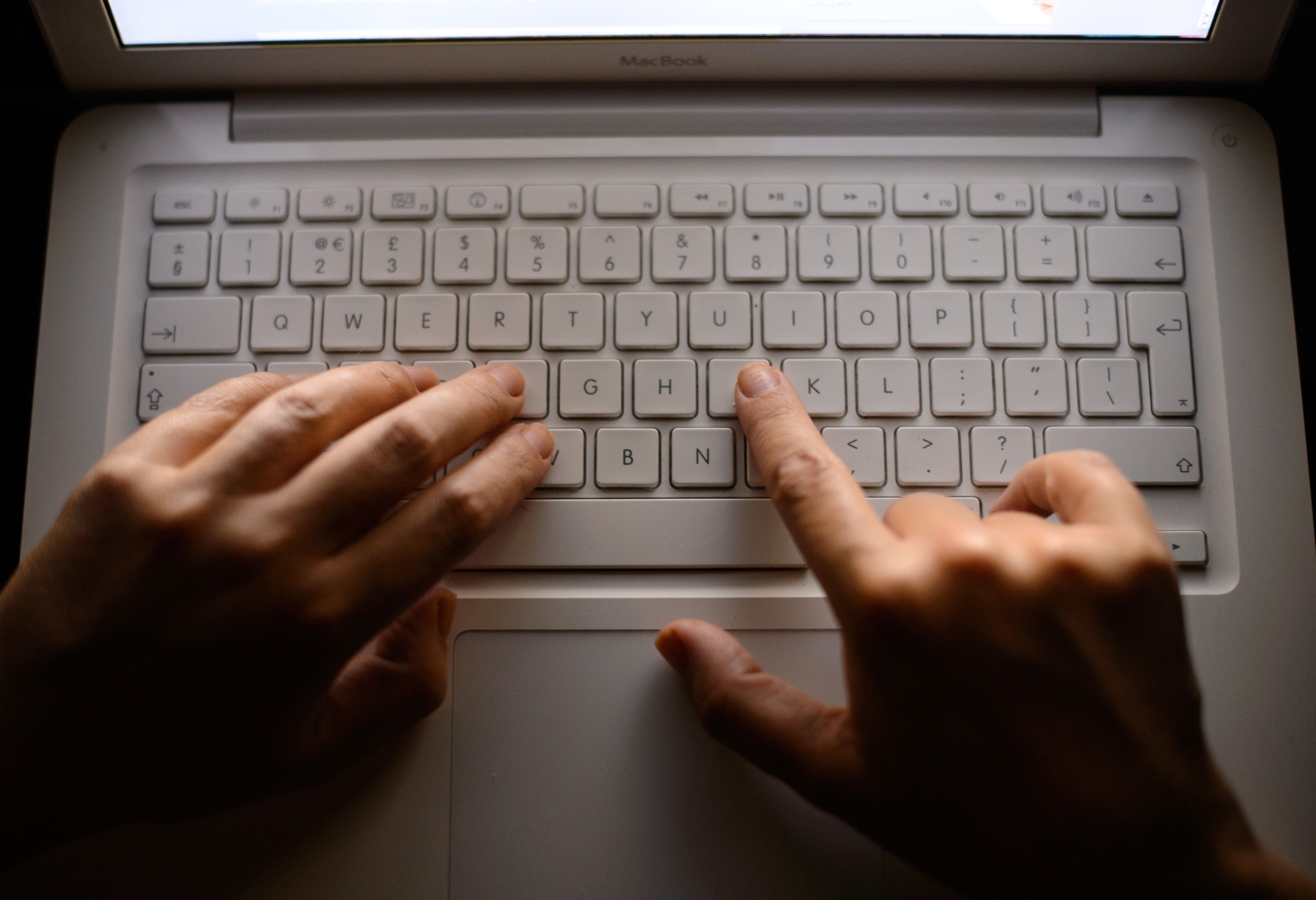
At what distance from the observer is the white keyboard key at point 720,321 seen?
62 centimetres

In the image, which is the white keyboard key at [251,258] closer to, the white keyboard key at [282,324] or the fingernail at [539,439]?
the white keyboard key at [282,324]

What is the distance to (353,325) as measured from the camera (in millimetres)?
621

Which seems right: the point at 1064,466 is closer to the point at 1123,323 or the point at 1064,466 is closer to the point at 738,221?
the point at 1123,323

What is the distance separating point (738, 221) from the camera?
645mm

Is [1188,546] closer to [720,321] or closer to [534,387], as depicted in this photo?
[720,321]

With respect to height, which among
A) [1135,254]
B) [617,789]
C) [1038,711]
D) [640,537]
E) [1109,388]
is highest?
[1135,254]

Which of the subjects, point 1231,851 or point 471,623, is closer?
point 1231,851

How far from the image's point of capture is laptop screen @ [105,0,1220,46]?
0.61 m

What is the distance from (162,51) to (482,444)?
19.8 inches

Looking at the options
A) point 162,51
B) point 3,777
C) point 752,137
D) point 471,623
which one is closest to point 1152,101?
point 752,137

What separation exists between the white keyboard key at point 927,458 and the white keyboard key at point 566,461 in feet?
0.97

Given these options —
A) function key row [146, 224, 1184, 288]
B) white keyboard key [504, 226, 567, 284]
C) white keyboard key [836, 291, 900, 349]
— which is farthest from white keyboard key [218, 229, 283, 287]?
white keyboard key [836, 291, 900, 349]

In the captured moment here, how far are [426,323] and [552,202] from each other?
174 millimetres

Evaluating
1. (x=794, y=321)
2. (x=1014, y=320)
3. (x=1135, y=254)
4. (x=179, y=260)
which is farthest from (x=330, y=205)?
(x=1135, y=254)
